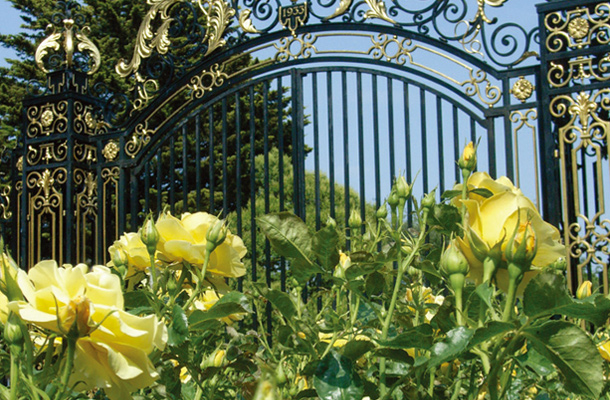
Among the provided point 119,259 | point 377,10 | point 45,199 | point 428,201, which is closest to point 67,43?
point 45,199

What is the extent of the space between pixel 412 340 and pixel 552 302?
0.13 meters

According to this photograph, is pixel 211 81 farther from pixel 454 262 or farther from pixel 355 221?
pixel 454 262

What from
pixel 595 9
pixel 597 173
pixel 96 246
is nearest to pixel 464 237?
pixel 597 173

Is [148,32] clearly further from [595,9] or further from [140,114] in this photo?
[595,9]

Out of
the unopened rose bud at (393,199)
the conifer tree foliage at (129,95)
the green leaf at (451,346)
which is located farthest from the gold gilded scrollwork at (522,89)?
the conifer tree foliage at (129,95)

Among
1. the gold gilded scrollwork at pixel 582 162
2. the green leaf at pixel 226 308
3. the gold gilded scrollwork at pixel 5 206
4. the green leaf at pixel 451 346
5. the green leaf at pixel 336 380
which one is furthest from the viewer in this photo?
the gold gilded scrollwork at pixel 5 206

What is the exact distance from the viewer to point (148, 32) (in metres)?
5.38

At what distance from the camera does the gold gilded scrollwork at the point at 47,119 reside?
5504 millimetres

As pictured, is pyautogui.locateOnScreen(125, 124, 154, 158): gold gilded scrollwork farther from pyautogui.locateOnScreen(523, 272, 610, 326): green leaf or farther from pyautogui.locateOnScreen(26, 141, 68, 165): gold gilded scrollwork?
pyautogui.locateOnScreen(523, 272, 610, 326): green leaf

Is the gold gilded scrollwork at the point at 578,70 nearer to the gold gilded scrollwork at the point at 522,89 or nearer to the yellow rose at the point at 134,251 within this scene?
the gold gilded scrollwork at the point at 522,89

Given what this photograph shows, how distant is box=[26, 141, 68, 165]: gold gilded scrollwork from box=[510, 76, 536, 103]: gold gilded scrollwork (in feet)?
10.4

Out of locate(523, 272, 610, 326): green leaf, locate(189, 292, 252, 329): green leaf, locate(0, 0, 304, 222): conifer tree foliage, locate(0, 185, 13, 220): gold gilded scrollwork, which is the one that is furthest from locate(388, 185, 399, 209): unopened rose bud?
locate(0, 0, 304, 222): conifer tree foliage

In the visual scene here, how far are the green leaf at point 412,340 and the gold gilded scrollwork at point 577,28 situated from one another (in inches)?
150

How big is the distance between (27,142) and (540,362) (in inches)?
215
